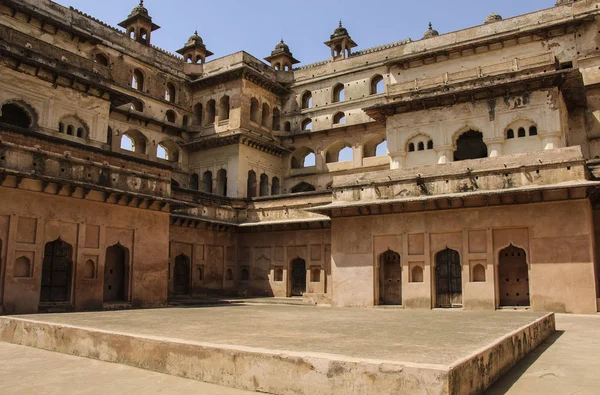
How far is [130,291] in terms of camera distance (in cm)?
1500

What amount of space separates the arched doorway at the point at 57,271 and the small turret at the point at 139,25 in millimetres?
17299

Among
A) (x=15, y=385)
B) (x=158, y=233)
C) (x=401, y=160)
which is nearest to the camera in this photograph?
(x=15, y=385)

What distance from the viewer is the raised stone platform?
4398mm

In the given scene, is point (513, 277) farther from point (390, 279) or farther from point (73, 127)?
point (73, 127)

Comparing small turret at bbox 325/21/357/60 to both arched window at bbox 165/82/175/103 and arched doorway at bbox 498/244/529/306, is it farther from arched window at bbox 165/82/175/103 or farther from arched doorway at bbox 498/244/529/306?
arched doorway at bbox 498/244/529/306

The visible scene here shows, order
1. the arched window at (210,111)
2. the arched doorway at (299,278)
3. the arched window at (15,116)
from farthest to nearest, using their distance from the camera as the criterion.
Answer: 1. the arched window at (210,111)
2. the arched doorway at (299,278)
3. the arched window at (15,116)

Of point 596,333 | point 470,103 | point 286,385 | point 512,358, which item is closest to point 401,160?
point 470,103

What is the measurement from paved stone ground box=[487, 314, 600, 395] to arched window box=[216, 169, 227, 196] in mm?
20113

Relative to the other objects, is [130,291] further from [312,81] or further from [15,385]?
[312,81]

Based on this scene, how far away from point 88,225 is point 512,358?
442 inches

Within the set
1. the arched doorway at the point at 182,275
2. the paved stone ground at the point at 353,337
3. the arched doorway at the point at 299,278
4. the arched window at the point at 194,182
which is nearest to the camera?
the paved stone ground at the point at 353,337

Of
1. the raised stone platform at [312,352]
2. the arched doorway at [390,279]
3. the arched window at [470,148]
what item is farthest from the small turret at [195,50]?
the raised stone platform at [312,352]

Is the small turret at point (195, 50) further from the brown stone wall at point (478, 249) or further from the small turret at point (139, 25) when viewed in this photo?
the brown stone wall at point (478, 249)

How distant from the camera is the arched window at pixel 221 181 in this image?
1074 inches
